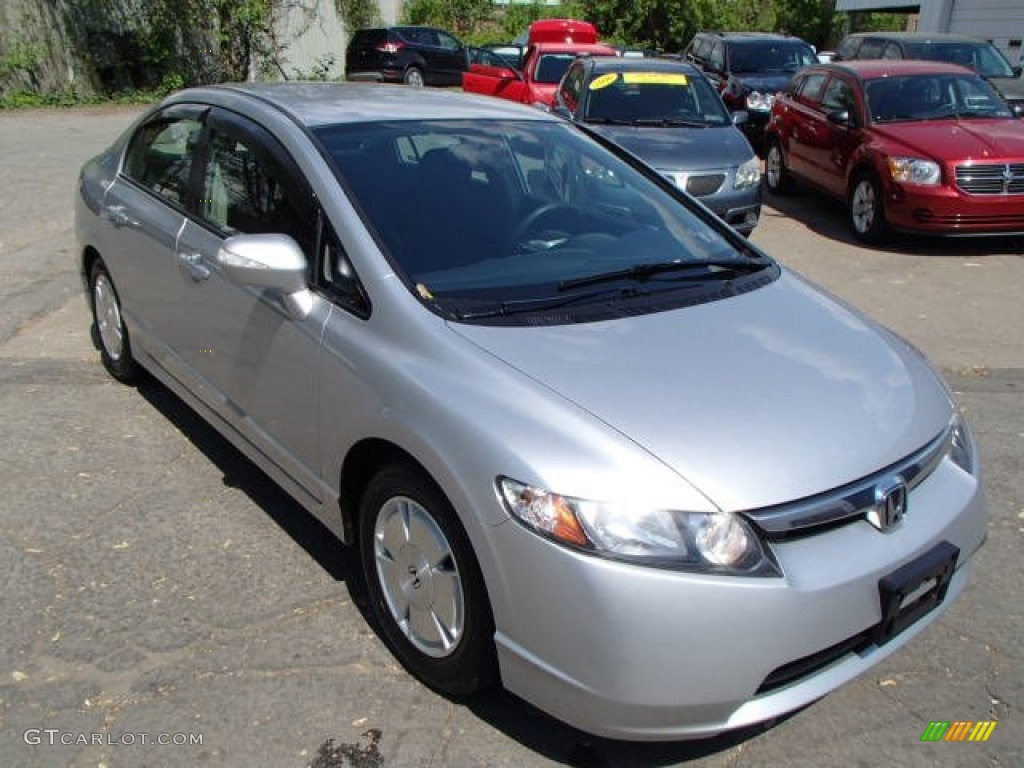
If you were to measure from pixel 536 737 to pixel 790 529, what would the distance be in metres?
0.98

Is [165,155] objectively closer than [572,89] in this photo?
Yes

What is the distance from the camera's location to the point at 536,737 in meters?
2.81

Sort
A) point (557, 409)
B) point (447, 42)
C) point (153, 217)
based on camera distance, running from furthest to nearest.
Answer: point (447, 42)
point (153, 217)
point (557, 409)

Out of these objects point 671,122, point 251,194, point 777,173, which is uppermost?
point 251,194

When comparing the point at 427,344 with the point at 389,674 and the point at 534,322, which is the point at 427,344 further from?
the point at 389,674

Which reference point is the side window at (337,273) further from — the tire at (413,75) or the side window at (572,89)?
the tire at (413,75)

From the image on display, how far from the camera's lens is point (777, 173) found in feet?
38.9

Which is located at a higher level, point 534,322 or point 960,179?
point 534,322

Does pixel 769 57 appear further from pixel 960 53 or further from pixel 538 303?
pixel 538 303

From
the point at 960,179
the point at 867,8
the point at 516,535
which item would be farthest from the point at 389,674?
the point at 867,8

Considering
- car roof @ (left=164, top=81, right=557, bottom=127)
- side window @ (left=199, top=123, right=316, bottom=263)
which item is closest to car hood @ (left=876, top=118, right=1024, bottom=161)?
car roof @ (left=164, top=81, right=557, bottom=127)

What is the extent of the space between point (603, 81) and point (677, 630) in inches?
338

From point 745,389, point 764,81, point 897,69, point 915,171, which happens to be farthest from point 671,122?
point 745,389

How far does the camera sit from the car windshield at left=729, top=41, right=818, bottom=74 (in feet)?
50.4
